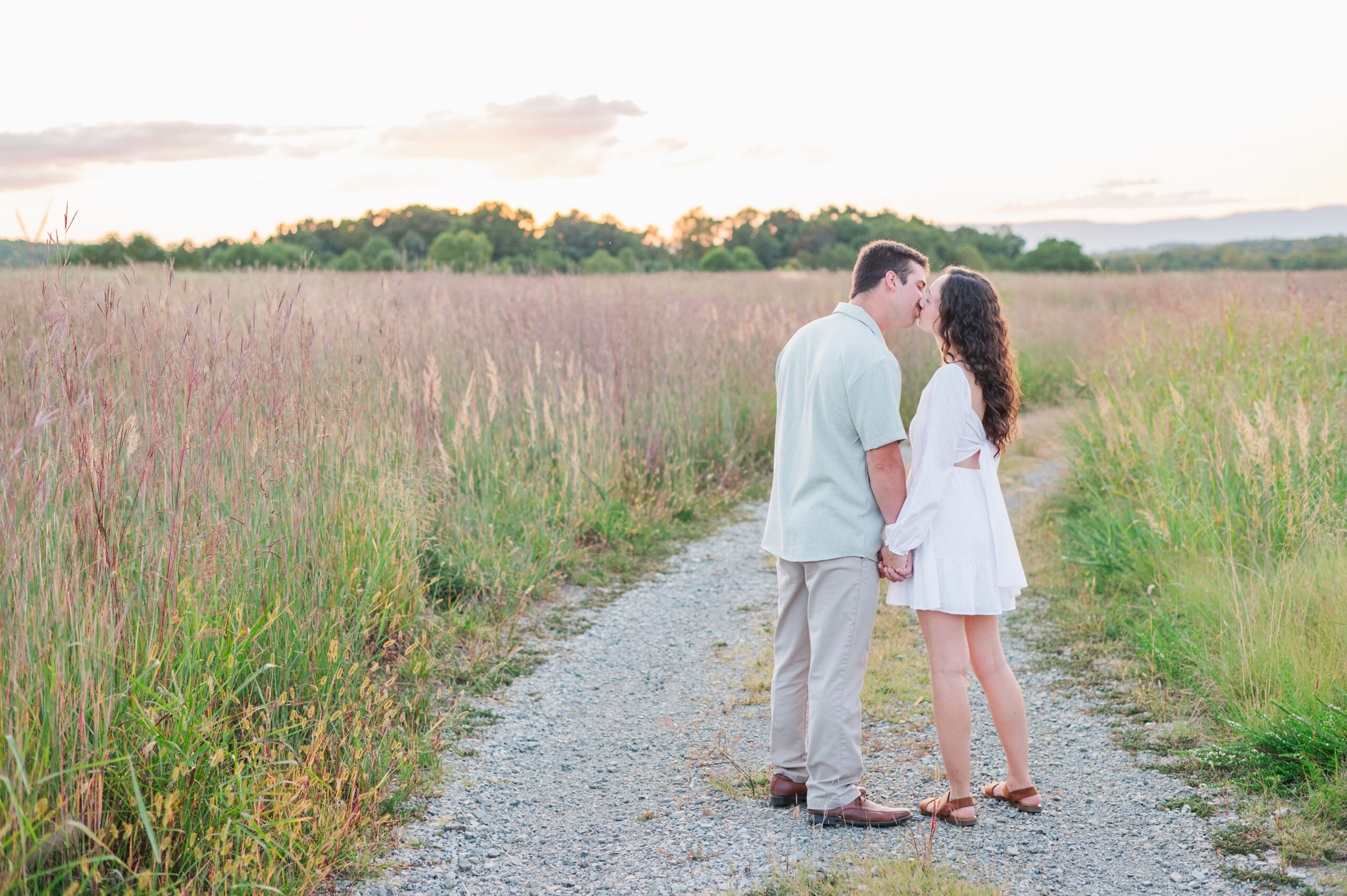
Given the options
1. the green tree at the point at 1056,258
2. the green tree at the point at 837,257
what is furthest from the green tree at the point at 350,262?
the green tree at the point at 1056,258

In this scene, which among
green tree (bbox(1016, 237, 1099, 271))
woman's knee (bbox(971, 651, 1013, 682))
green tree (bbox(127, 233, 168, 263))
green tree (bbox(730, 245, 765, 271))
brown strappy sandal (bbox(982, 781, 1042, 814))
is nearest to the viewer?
woman's knee (bbox(971, 651, 1013, 682))

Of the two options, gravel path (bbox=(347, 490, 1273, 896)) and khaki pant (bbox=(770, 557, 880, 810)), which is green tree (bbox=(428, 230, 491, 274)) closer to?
gravel path (bbox=(347, 490, 1273, 896))

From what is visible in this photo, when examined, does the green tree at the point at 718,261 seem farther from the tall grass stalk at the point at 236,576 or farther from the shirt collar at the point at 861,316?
the shirt collar at the point at 861,316

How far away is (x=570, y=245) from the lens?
842 inches

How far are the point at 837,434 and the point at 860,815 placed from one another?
1238 millimetres

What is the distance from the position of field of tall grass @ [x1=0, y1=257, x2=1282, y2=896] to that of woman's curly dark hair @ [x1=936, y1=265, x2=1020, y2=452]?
7.53ft

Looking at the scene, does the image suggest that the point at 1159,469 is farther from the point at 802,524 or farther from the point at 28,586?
the point at 28,586

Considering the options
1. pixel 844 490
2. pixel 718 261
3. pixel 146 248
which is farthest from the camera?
pixel 718 261

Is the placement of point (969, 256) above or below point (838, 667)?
above

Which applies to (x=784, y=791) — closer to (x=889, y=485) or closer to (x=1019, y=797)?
(x=1019, y=797)

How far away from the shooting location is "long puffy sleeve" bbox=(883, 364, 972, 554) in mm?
2861

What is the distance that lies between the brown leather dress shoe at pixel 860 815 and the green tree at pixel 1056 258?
36.4 metres

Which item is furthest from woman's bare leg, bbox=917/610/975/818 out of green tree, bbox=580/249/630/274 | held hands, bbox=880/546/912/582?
green tree, bbox=580/249/630/274

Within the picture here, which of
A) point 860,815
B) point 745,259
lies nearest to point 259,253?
point 860,815
